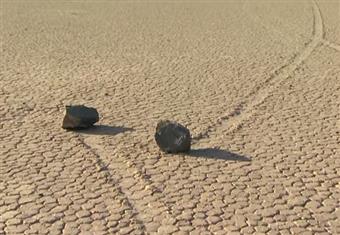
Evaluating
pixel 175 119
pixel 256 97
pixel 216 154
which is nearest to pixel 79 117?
pixel 175 119

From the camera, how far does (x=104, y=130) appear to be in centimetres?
659

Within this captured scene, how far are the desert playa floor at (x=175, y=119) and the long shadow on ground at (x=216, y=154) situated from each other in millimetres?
10

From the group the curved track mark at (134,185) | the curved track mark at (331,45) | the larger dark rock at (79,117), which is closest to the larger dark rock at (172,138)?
the curved track mark at (134,185)

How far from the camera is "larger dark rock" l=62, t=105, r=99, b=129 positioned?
255 inches

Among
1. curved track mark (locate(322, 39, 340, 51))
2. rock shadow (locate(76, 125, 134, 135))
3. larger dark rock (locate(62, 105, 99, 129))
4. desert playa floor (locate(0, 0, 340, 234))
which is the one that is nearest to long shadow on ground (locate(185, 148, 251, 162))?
desert playa floor (locate(0, 0, 340, 234))

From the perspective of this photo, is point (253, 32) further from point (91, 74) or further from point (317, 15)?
point (91, 74)

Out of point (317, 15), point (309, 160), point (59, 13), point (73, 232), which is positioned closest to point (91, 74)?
point (309, 160)

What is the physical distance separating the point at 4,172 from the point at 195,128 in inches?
86.3

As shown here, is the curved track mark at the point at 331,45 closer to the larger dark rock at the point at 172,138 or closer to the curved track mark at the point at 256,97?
the curved track mark at the point at 256,97

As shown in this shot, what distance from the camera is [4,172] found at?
5418mm

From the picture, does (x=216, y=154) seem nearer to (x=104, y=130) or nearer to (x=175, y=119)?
(x=175, y=119)

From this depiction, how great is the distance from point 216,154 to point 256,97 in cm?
226

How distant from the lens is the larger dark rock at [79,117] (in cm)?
647

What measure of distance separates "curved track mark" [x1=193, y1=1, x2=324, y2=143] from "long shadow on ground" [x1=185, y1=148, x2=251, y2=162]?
31 cm
